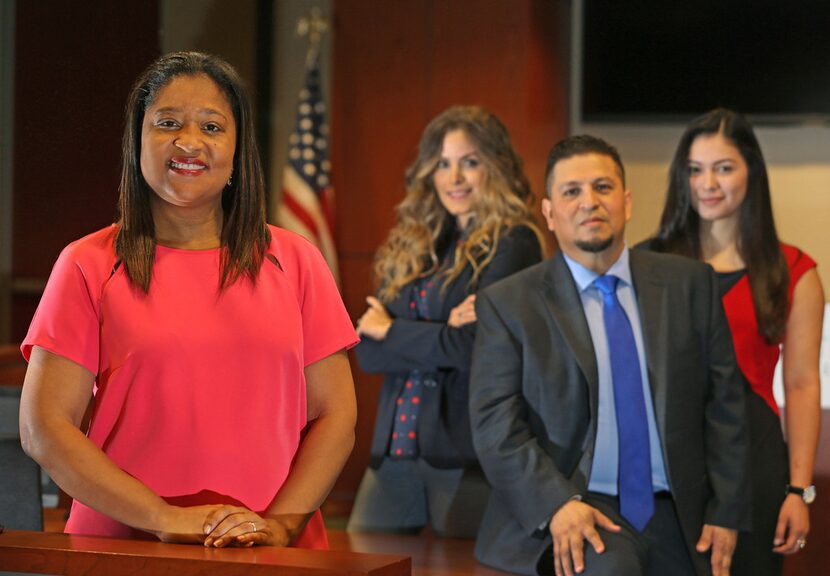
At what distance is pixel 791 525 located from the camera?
3.49 m

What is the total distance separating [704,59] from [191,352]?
466 cm

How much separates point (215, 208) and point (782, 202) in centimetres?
446

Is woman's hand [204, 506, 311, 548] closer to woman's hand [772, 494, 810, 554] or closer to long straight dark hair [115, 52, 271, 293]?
long straight dark hair [115, 52, 271, 293]

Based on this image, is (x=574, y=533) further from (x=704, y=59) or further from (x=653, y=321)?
(x=704, y=59)

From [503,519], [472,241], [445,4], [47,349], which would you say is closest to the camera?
[47,349]

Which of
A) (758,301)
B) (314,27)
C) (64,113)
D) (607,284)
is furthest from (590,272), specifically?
(314,27)

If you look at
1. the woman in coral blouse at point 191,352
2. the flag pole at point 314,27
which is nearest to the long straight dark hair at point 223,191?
the woman in coral blouse at point 191,352

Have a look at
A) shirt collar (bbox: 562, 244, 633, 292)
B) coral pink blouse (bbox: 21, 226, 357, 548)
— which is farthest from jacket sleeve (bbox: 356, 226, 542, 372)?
coral pink blouse (bbox: 21, 226, 357, 548)

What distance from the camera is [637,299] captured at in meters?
3.27

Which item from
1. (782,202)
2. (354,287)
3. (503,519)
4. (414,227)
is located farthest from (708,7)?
(503,519)

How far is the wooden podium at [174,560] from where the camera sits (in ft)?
5.14

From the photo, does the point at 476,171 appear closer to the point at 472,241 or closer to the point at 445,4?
the point at 472,241

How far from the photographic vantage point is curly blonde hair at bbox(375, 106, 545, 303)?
386 cm

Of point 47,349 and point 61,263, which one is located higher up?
point 61,263
